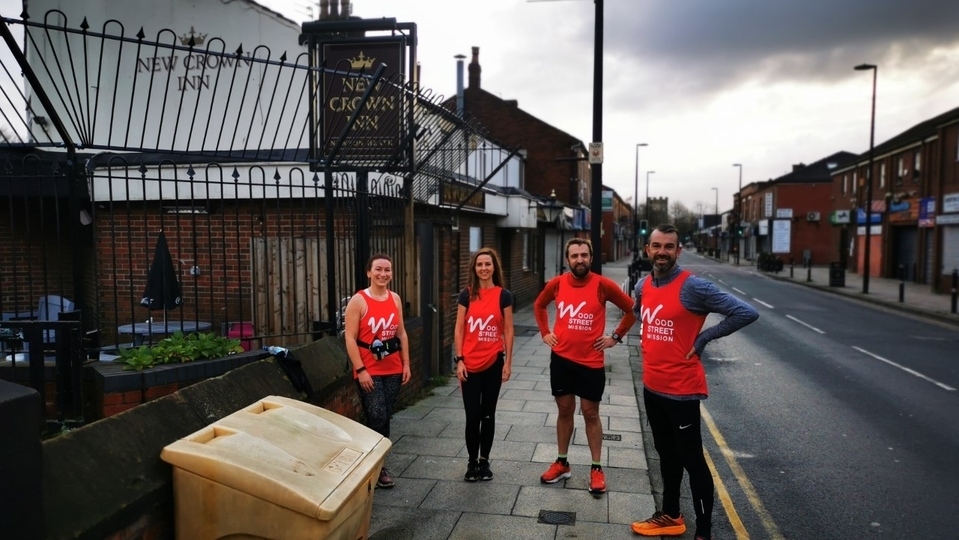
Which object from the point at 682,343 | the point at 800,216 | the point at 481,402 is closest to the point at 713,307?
the point at 682,343

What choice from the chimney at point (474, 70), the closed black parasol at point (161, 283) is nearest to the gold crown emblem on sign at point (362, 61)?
the closed black parasol at point (161, 283)

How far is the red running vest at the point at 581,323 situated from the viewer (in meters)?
4.63

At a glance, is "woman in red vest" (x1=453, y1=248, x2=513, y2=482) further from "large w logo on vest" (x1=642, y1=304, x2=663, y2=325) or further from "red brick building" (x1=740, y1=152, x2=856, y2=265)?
"red brick building" (x1=740, y1=152, x2=856, y2=265)

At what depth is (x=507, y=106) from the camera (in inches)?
1292

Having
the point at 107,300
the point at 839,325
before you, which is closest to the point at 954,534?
the point at 107,300

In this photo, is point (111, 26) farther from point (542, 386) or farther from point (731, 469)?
point (731, 469)

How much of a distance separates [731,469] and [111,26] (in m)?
11.8

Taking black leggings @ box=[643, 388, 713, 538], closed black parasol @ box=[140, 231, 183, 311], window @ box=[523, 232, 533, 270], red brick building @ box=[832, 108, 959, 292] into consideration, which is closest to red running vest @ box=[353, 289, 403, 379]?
closed black parasol @ box=[140, 231, 183, 311]

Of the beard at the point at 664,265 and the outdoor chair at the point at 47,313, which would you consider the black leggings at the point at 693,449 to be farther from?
the outdoor chair at the point at 47,313

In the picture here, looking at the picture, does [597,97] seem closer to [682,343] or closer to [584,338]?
[584,338]

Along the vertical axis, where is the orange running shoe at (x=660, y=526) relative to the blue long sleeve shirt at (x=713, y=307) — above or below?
below

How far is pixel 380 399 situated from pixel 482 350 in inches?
32.6

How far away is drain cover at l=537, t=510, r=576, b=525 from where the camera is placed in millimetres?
4223

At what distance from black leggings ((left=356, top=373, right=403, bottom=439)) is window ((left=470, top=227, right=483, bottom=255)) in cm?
934
